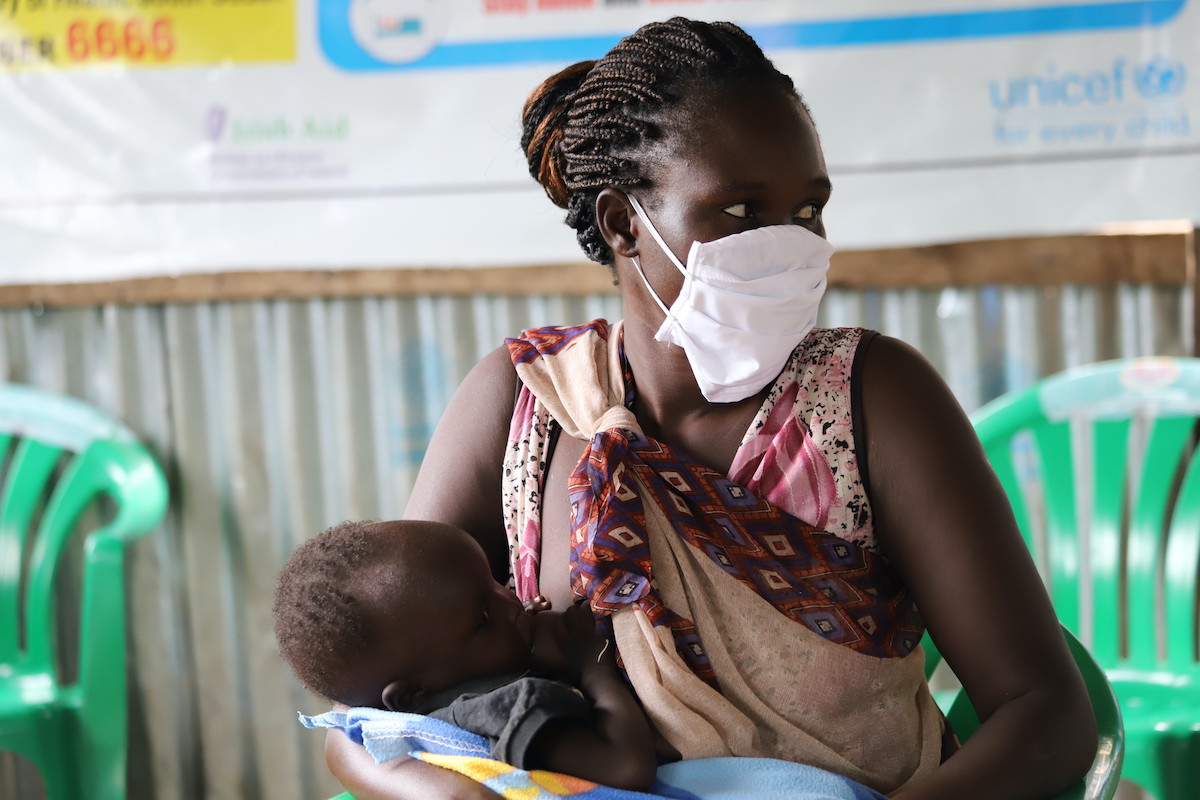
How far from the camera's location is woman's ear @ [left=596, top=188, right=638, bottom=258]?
1.60 m

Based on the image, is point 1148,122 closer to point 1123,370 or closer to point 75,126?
point 1123,370

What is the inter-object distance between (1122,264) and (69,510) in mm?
2649

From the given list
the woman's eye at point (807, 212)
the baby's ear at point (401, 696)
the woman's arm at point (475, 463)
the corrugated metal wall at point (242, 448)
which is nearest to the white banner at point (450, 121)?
the corrugated metal wall at point (242, 448)

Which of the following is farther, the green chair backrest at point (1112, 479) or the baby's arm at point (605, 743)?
the green chair backrest at point (1112, 479)

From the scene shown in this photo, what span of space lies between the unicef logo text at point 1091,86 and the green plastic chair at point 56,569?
7.37 ft

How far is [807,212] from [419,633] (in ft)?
2.44

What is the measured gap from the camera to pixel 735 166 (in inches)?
56.9

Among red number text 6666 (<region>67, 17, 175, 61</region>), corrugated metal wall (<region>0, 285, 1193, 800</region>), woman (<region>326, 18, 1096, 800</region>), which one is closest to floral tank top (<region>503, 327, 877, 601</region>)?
woman (<region>326, 18, 1096, 800</region>)

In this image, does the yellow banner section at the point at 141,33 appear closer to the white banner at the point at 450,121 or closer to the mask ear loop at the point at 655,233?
the white banner at the point at 450,121

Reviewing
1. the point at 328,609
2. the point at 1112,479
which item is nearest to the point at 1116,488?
the point at 1112,479

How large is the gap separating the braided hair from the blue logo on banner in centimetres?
112

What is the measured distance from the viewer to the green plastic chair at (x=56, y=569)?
249cm

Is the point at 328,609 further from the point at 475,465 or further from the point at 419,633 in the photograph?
the point at 475,465

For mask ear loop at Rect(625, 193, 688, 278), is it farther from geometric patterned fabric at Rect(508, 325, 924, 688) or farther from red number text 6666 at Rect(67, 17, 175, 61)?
red number text 6666 at Rect(67, 17, 175, 61)
